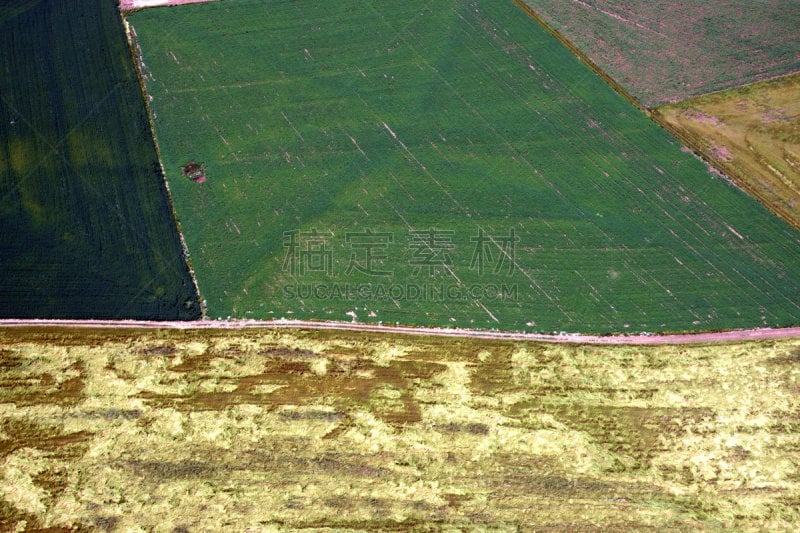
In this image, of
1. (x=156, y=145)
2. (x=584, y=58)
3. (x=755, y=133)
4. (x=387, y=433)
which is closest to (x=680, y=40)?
(x=584, y=58)

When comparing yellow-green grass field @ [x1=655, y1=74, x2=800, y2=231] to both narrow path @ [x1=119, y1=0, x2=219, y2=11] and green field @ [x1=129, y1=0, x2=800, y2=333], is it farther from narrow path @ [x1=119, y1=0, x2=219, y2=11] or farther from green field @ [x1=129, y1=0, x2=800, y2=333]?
narrow path @ [x1=119, y1=0, x2=219, y2=11]

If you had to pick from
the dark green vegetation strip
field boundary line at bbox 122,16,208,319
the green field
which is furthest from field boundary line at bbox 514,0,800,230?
the dark green vegetation strip

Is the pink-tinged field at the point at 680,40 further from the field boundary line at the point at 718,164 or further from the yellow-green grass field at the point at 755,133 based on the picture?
the field boundary line at the point at 718,164

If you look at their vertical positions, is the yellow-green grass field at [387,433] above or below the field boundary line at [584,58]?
below

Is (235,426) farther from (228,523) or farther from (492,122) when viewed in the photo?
(492,122)

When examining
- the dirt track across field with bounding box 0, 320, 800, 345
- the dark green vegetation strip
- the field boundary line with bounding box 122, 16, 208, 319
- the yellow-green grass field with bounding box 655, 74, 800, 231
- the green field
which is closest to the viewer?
the dirt track across field with bounding box 0, 320, 800, 345

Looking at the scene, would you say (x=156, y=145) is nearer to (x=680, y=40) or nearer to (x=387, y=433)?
(x=387, y=433)

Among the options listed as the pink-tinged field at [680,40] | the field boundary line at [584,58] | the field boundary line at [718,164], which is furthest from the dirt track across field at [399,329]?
the pink-tinged field at [680,40]
